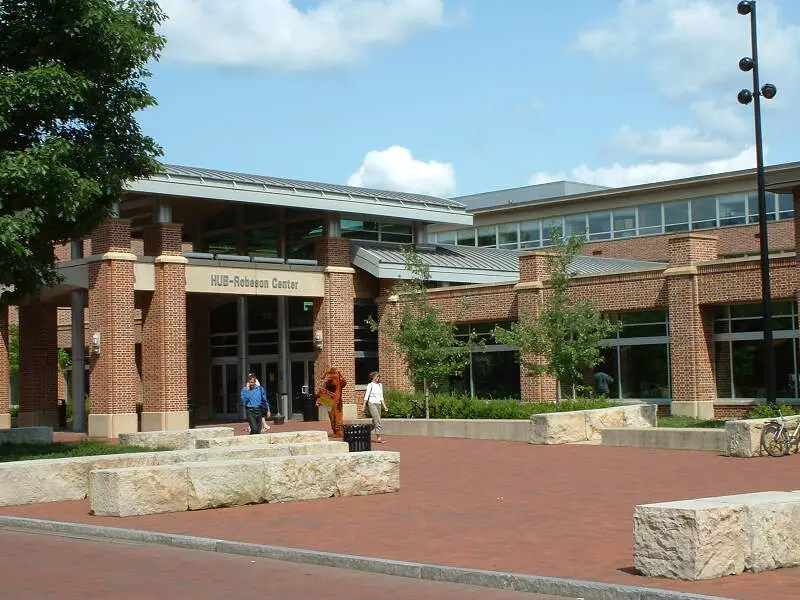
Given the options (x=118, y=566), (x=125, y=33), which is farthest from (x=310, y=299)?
(x=118, y=566)

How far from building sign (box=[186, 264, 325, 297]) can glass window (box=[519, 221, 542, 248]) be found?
24.6 metres

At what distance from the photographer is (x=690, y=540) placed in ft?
30.3

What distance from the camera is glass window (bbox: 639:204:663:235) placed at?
57906 millimetres

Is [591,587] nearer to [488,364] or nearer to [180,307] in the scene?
[180,307]

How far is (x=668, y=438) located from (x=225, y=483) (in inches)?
469

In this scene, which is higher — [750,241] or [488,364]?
[750,241]

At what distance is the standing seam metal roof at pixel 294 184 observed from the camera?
37.5 metres

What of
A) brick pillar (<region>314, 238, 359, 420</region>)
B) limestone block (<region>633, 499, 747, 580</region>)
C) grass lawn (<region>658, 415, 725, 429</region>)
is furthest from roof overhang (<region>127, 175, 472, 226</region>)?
limestone block (<region>633, 499, 747, 580</region>)

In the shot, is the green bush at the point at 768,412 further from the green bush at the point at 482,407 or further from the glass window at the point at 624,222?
the glass window at the point at 624,222

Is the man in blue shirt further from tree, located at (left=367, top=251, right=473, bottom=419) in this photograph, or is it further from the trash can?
the trash can

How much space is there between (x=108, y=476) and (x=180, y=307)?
21.8 meters

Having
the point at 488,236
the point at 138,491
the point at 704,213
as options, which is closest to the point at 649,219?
the point at 704,213

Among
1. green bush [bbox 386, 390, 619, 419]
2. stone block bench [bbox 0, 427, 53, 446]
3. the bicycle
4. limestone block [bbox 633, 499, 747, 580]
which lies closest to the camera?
limestone block [bbox 633, 499, 747, 580]

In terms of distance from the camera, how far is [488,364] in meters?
40.8
